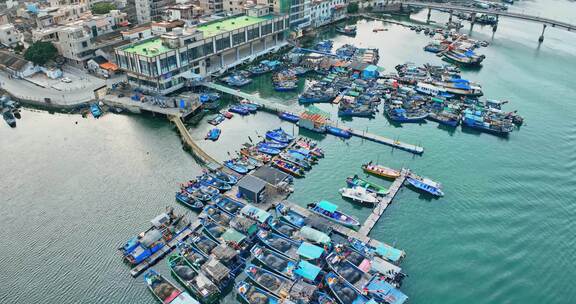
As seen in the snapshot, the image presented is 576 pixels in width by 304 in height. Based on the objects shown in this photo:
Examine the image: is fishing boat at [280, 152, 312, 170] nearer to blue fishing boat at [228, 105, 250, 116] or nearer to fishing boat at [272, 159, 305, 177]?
fishing boat at [272, 159, 305, 177]

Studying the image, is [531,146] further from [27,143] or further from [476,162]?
[27,143]

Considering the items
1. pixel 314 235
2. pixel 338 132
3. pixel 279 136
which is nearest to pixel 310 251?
pixel 314 235

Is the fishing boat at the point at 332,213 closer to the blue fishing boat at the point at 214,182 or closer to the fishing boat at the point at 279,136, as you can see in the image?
the blue fishing boat at the point at 214,182

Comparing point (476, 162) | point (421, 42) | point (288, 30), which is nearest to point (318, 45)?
point (288, 30)

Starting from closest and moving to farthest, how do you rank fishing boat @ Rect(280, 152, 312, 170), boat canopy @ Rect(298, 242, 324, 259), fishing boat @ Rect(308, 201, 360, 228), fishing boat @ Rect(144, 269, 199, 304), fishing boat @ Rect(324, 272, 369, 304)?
fishing boat @ Rect(324, 272, 369, 304), fishing boat @ Rect(144, 269, 199, 304), boat canopy @ Rect(298, 242, 324, 259), fishing boat @ Rect(308, 201, 360, 228), fishing boat @ Rect(280, 152, 312, 170)

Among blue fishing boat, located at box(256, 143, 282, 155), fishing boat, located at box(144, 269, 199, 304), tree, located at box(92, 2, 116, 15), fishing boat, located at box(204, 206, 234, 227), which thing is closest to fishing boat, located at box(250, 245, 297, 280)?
fishing boat, located at box(204, 206, 234, 227)
